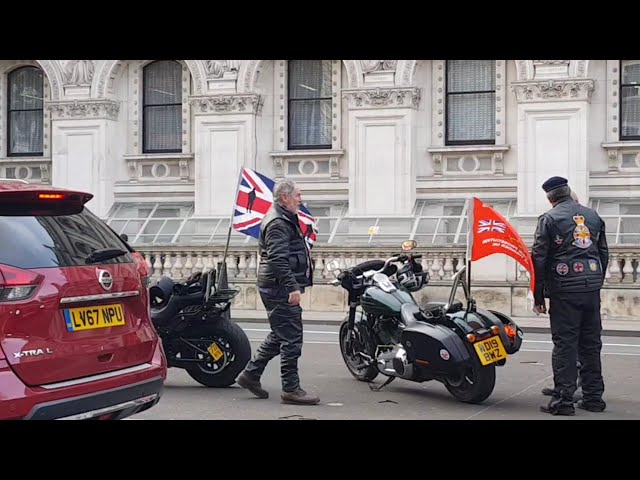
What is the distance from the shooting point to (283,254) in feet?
30.3

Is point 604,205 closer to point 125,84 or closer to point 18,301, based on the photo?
point 125,84

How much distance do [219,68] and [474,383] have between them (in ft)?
55.3

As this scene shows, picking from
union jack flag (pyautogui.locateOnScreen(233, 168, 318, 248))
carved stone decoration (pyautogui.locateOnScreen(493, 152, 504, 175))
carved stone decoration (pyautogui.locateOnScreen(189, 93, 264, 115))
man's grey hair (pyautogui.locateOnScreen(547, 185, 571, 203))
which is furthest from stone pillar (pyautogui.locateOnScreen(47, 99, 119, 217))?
man's grey hair (pyautogui.locateOnScreen(547, 185, 571, 203))

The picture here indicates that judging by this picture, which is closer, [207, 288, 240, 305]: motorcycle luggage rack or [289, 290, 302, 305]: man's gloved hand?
[289, 290, 302, 305]: man's gloved hand

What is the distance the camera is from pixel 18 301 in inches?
232

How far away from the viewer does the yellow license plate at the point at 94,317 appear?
20.2 feet

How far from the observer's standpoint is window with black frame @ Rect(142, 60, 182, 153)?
86.9ft

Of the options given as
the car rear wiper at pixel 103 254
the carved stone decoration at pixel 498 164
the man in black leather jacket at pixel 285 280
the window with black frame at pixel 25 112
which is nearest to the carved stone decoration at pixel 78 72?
the window with black frame at pixel 25 112

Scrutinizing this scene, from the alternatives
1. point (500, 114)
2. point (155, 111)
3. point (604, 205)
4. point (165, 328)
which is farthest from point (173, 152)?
point (165, 328)

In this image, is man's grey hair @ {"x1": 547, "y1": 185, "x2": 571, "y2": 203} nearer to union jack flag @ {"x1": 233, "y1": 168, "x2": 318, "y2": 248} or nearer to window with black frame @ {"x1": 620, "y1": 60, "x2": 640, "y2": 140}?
union jack flag @ {"x1": 233, "y1": 168, "x2": 318, "y2": 248}

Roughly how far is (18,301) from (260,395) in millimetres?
4194

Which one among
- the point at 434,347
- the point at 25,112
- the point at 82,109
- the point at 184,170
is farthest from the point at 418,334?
the point at 25,112

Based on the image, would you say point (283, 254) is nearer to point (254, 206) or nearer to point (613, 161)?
point (254, 206)

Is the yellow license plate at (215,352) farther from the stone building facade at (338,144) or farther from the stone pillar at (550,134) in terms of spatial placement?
the stone pillar at (550,134)
